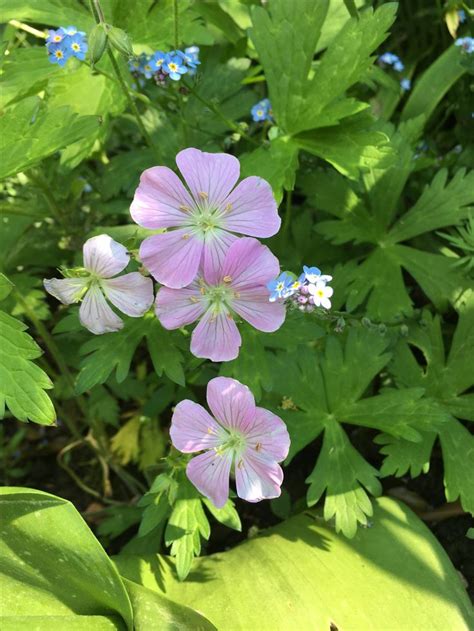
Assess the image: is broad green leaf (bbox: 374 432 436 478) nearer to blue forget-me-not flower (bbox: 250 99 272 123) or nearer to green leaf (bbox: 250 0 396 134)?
green leaf (bbox: 250 0 396 134)

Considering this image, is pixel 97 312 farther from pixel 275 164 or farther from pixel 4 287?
pixel 275 164

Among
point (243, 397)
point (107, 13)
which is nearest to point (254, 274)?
point (243, 397)

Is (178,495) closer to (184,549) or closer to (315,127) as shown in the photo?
(184,549)

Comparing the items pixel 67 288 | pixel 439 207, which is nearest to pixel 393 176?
pixel 439 207

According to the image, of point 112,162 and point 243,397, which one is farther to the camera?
point 112,162

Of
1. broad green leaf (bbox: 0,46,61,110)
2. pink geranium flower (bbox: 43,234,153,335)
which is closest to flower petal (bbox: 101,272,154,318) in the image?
pink geranium flower (bbox: 43,234,153,335)

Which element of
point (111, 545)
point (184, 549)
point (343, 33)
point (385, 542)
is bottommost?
point (111, 545)

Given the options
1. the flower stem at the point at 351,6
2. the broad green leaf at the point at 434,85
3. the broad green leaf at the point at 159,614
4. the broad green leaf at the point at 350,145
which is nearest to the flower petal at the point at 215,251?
the broad green leaf at the point at 350,145
